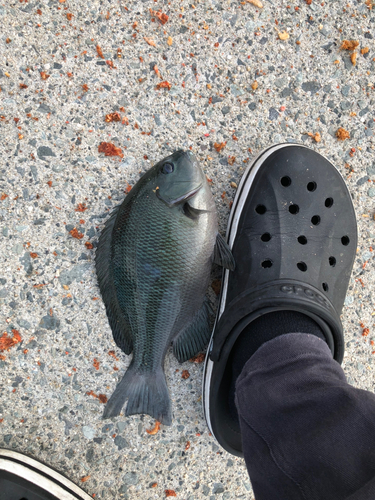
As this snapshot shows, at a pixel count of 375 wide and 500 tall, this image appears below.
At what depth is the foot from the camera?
1512mm

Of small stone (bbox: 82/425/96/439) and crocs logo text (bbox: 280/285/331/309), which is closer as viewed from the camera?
crocs logo text (bbox: 280/285/331/309)

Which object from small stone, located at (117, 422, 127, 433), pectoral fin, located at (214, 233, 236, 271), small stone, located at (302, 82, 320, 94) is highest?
small stone, located at (302, 82, 320, 94)

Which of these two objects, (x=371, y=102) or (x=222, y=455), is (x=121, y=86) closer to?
(x=371, y=102)

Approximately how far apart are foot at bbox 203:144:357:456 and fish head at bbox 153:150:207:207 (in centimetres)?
31

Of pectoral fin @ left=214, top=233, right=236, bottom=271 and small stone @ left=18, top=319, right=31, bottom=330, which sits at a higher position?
pectoral fin @ left=214, top=233, right=236, bottom=271

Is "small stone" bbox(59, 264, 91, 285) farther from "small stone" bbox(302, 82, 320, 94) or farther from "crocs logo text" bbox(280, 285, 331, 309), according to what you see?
"small stone" bbox(302, 82, 320, 94)

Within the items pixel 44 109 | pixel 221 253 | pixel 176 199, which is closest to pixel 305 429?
pixel 221 253

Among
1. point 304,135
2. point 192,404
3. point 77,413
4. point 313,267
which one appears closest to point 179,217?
point 313,267

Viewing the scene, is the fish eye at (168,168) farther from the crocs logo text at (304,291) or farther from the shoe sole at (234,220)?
the crocs logo text at (304,291)

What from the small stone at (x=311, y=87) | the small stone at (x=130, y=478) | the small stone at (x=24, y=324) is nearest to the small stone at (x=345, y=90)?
the small stone at (x=311, y=87)

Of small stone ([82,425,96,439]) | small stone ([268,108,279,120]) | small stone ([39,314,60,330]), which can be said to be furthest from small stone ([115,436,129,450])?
small stone ([268,108,279,120])

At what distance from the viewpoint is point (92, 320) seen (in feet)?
5.34

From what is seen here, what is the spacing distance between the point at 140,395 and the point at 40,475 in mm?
600

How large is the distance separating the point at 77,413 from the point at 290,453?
104cm
